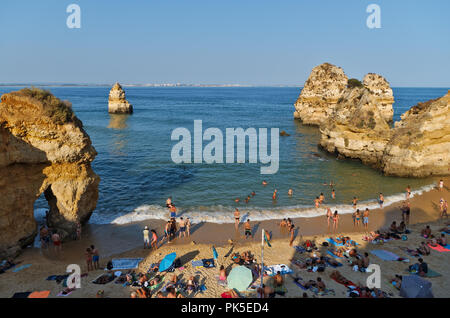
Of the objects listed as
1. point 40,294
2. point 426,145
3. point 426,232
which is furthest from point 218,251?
point 426,145

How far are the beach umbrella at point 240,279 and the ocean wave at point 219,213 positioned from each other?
7637 mm

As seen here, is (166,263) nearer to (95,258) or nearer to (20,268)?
(95,258)

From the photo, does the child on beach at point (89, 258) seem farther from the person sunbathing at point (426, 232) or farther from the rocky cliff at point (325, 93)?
the rocky cliff at point (325, 93)

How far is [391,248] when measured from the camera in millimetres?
15859

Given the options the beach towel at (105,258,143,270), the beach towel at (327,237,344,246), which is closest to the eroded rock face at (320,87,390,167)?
the beach towel at (327,237,344,246)

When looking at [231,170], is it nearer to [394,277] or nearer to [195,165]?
[195,165]

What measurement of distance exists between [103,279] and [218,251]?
5979 millimetres

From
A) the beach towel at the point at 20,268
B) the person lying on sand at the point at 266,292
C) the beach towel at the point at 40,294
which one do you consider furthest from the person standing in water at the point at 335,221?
the beach towel at the point at 20,268

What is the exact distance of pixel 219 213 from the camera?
21031mm

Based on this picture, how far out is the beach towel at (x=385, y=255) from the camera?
48.1 ft

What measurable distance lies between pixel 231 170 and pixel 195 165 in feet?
15.1

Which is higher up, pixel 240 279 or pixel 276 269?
pixel 240 279

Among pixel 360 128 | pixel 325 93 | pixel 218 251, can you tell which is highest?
pixel 325 93
